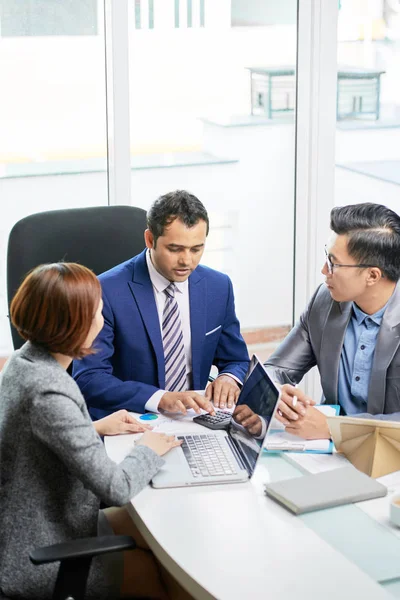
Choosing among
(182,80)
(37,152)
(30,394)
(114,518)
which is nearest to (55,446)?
(30,394)

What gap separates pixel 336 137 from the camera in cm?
418

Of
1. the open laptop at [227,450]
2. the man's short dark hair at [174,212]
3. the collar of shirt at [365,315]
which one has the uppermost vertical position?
the man's short dark hair at [174,212]

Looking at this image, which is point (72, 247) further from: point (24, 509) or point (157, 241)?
point (24, 509)

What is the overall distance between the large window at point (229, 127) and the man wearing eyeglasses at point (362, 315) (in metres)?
1.47

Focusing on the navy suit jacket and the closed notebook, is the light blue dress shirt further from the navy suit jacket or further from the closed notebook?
the closed notebook

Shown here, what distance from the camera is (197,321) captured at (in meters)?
2.80

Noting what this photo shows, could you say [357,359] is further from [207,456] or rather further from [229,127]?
[229,127]

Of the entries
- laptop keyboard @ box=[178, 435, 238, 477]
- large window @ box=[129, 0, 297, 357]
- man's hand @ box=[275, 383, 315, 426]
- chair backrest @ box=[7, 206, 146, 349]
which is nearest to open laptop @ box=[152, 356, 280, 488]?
laptop keyboard @ box=[178, 435, 238, 477]

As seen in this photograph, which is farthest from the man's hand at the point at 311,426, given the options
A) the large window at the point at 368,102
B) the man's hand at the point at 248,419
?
the large window at the point at 368,102

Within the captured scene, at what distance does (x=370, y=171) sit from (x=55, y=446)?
9.39ft

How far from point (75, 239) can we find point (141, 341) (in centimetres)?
47

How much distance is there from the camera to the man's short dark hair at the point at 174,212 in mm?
2621

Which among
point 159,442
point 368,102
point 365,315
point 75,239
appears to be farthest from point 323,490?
point 368,102

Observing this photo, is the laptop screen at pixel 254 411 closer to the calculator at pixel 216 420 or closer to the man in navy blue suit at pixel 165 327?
the calculator at pixel 216 420
